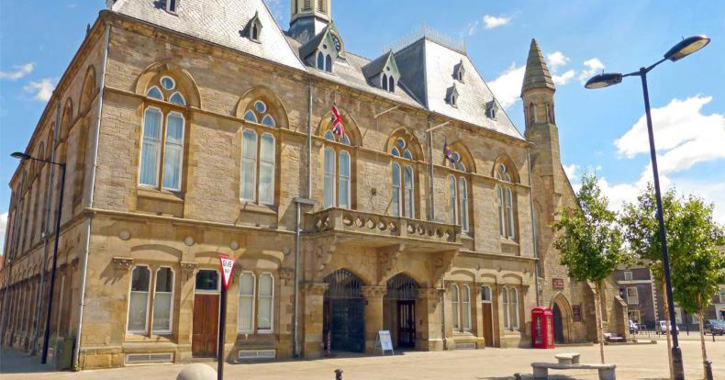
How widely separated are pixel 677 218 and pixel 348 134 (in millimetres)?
13261

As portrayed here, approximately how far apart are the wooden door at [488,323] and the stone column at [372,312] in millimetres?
7674

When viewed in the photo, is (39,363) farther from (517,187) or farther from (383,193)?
(517,187)

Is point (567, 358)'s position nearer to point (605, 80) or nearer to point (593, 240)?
point (593, 240)

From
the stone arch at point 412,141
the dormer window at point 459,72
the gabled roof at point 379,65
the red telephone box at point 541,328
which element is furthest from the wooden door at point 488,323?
the dormer window at point 459,72

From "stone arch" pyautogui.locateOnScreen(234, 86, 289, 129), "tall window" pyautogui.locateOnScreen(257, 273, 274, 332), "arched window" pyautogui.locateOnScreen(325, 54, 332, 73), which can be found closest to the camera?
"tall window" pyautogui.locateOnScreen(257, 273, 274, 332)

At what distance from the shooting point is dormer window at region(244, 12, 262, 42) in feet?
74.9

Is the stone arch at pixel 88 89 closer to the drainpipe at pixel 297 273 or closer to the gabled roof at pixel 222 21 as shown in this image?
the gabled roof at pixel 222 21

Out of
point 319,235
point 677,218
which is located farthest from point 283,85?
point 677,218

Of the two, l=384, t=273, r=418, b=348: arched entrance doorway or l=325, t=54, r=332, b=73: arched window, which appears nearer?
l=384, t=273, r=418, b=348: arched entrance doorway

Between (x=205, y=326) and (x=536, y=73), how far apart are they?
27857 mm

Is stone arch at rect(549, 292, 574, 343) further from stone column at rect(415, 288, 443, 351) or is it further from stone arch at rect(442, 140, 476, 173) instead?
stone column at rect(415, 288, 443, 351)

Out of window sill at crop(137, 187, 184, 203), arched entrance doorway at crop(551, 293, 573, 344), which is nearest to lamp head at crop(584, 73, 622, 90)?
window sill at crop(137, 187, 184, 203)

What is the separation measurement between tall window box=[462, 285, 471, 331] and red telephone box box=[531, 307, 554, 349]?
4284mm

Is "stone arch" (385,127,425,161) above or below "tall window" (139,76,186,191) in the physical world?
above
